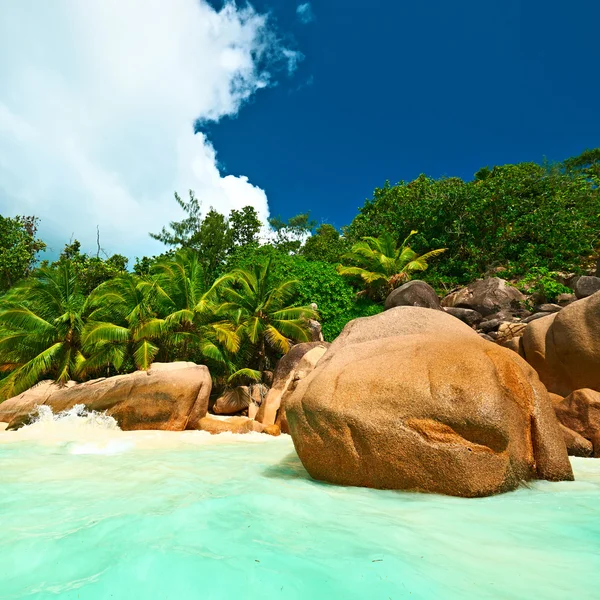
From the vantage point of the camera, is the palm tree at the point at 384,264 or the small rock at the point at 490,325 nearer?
the small rock at the point at 490,325

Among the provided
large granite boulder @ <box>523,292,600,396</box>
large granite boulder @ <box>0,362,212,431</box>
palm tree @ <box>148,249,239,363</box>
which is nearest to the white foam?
large granite boulder @ <box>0,362,212,431</box>

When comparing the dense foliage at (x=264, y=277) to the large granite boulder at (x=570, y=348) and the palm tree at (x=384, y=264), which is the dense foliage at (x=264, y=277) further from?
the large granite boulder at (x=570, y=348)

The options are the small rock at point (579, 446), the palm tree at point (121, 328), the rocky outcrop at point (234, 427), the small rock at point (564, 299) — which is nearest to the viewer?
the small rock at point (579, 446)

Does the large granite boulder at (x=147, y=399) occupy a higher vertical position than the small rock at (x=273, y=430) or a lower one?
higher

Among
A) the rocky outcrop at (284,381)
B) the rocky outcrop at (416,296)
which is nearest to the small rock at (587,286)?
the rocky outcrop at (416,296)

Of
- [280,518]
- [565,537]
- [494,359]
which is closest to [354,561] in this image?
[280,518]

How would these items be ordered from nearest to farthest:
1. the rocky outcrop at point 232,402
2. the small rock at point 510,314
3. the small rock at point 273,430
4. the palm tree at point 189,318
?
the small rock at point 273,430 < the rocky outcrop at point 232,402 < the small rock at point 510,314 < the palm tree at point 189,318

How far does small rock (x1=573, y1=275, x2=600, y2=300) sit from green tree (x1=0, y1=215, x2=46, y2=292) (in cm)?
2564

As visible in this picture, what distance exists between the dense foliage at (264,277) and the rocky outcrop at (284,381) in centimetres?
154

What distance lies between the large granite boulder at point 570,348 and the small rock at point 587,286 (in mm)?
4535

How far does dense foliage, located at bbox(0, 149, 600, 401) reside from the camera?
1431 centimetres

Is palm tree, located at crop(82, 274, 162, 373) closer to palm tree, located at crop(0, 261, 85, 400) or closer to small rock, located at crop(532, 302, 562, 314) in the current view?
palm tree, located at crop(0, 261, 85, 400)

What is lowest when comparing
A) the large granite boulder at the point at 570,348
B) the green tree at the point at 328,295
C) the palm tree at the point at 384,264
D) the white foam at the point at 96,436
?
the white foam at the point at 96,436

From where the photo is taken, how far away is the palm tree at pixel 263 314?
15.9 meters
